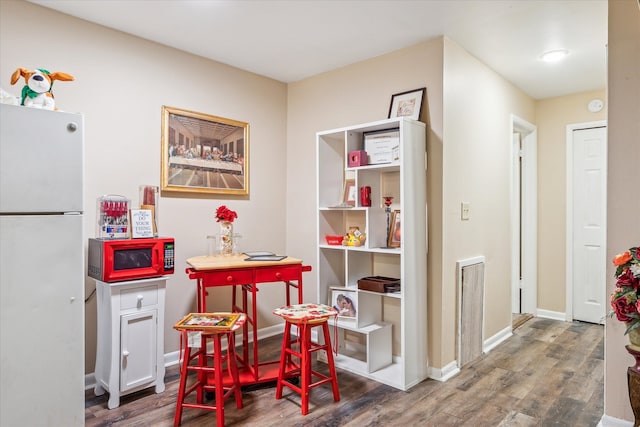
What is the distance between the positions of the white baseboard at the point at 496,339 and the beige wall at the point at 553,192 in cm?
99

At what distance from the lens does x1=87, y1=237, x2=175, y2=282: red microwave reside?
7.83 ft

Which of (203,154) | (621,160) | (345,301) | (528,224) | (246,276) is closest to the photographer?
(621,160)

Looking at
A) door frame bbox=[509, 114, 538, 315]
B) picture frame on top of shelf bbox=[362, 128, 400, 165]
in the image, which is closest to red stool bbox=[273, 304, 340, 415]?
picture frame on top of shelf bbox=[362, 128, 400, 165]

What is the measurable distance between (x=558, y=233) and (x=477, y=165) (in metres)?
1.85

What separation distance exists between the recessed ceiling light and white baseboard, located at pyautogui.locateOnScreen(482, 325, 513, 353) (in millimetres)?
2474

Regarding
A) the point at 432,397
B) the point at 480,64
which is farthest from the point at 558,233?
the point at 432,397

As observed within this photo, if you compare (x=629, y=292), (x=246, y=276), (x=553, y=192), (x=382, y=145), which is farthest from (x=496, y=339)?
(x=246, y=276)

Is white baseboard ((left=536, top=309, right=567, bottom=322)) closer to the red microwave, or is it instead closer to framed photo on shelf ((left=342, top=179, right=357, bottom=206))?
framed photo on shelf ((left=342, top=179, right=357, bottom=206))

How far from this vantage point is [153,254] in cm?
256

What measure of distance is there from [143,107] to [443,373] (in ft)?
9.75

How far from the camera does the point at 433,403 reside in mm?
2496

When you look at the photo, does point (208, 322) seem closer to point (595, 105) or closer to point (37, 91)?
point (37, 91)

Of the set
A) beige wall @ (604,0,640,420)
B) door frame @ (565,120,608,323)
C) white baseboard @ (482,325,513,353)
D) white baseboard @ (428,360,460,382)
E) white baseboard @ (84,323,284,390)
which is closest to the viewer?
beige wall @ (604,0,640,420)

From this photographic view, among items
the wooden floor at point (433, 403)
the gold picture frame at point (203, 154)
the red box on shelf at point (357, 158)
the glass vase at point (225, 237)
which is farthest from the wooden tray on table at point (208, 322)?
the red box on shelf at point (357, 158)
